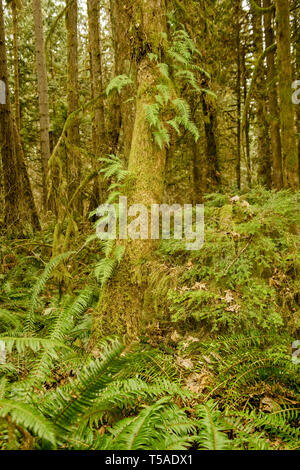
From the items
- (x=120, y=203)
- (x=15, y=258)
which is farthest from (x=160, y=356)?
(x=15, y=258)

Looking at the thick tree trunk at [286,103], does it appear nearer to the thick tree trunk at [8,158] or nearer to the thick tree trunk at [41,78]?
the thick tree trunk at [8,158]

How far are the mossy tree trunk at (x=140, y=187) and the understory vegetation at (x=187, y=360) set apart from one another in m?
0.15

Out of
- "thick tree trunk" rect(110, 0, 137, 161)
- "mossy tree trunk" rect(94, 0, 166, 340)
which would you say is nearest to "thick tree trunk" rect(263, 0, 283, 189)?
"thick tree trunk" rect(110, 0, 137, 161)

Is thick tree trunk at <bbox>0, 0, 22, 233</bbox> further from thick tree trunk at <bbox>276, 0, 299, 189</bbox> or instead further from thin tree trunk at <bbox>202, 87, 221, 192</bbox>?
thick tree trunk at <bbox>276, 0, 299, 189</bbox>

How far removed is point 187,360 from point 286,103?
3872 mm

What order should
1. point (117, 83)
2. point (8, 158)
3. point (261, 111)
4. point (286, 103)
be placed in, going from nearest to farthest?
1. point (117, 83)
2. point (286, 103)
3. point (8, 158)
4. point (261, 111)

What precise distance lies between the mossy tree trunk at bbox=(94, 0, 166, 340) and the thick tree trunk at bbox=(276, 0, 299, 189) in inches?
77.6

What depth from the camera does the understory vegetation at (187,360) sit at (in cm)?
182

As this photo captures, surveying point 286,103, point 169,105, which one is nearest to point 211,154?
point 286,103

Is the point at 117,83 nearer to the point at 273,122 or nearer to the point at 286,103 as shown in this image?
the point at 286,103

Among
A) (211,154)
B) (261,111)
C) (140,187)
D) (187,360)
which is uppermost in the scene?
(261,111)

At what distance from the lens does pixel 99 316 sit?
10.9 ft

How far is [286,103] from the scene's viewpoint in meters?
4.27

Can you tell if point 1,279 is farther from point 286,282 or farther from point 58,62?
point 58,62
